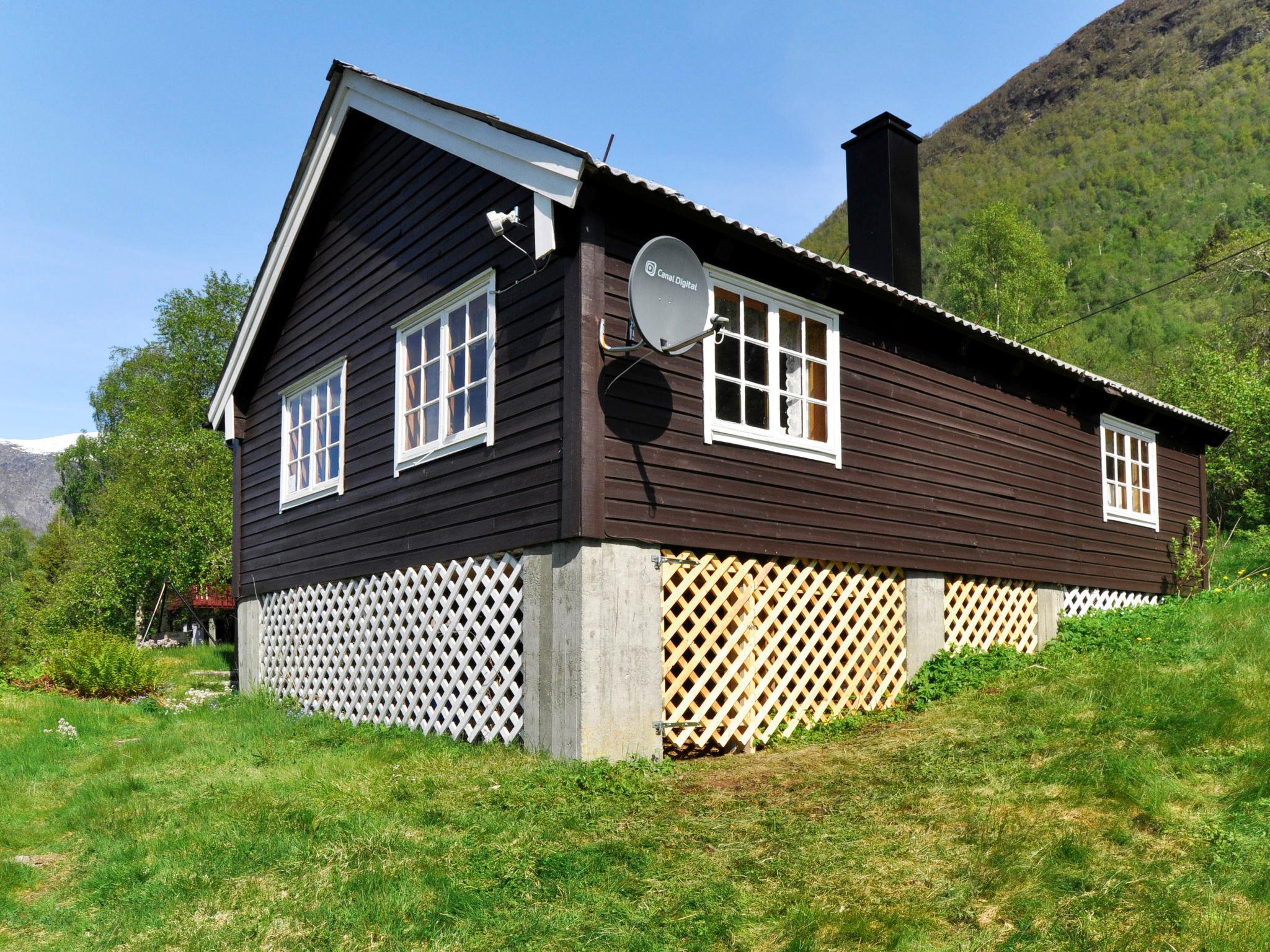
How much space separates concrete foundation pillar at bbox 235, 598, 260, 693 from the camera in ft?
44.1

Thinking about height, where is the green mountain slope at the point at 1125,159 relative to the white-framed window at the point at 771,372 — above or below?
above

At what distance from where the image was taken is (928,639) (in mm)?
10688

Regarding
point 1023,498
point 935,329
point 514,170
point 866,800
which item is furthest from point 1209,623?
point 514,170

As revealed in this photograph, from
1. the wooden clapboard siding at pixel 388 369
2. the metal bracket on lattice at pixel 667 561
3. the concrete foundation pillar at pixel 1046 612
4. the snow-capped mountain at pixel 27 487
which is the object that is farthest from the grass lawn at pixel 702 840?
the snow-capped mountain at pixel 27 487

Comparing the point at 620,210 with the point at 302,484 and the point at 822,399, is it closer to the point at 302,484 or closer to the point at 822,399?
the point at 822,399

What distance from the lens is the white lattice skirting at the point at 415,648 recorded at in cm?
835

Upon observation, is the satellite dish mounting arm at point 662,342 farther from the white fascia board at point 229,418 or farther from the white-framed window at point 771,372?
the white fascia board at point 229,418

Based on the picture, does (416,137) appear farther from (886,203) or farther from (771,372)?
(886,203)

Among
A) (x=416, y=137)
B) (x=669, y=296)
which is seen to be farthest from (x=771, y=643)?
(x=416, y=137)

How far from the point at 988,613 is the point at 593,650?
248 inches

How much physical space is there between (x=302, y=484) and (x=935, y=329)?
7.82m

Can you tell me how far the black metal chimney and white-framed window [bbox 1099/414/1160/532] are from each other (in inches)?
160

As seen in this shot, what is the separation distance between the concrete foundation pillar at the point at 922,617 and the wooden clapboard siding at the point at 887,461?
0.17 meters

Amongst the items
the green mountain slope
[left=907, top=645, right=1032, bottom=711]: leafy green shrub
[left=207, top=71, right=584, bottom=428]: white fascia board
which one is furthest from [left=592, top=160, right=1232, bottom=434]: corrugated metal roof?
the green mountain slope
